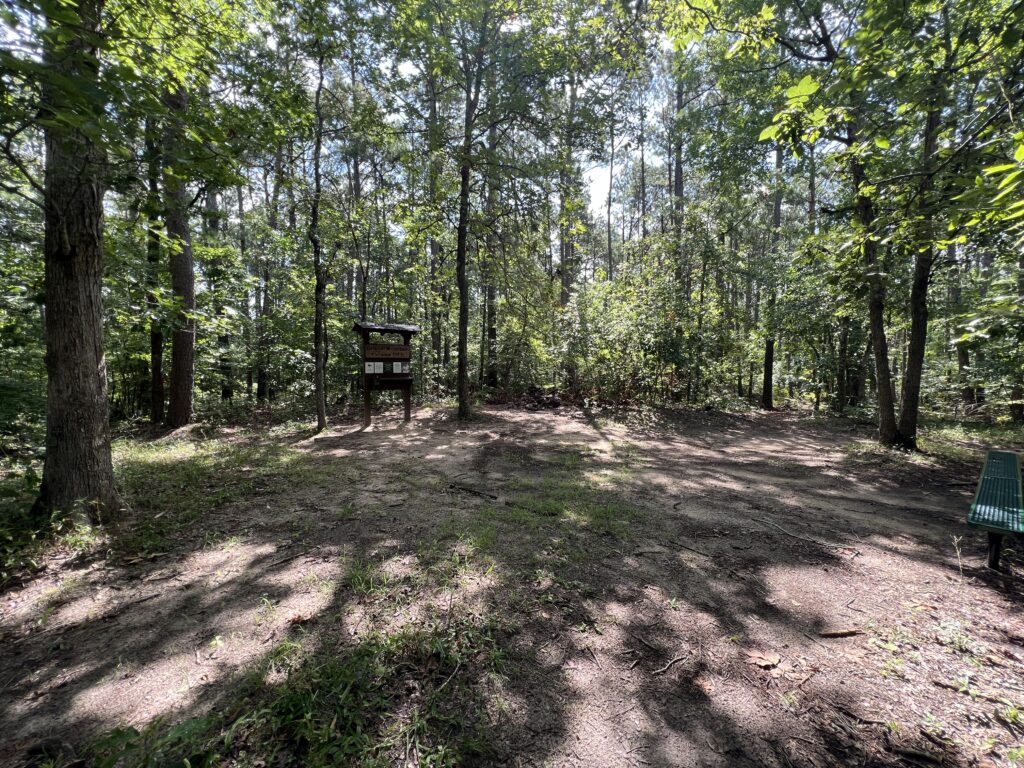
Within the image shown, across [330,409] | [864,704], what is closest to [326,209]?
[330,409]

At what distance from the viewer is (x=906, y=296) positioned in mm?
10039

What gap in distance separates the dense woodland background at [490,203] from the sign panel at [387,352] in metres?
1.12

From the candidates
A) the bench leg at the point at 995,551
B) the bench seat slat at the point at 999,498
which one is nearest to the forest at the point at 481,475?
the bench leg at the point at 995,551

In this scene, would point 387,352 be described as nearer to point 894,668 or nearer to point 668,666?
point 668,666

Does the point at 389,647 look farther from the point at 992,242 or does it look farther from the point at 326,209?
the point at 992,242

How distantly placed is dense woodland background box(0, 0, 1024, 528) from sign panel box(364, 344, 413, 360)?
112cm

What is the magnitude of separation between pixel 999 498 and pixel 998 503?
0.39 ft

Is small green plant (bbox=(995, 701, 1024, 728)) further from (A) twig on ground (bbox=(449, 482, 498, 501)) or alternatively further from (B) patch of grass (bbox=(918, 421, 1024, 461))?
(B) patch of grass (bbox=(918, 421, 1024, 461))

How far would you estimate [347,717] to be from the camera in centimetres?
173

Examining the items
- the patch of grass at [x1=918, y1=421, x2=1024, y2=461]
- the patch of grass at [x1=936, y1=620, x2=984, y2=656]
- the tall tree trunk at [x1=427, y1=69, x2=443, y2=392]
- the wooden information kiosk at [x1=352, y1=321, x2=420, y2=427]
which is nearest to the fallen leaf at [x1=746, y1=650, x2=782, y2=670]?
the patch of grass at [x1=936, y1=620, x2=984, y2=656]

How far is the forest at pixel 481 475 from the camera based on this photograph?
182cm

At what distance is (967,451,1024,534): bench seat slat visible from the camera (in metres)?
3.07

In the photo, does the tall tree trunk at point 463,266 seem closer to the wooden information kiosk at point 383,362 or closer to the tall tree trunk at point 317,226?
the wooden information kiosk at point 383,362

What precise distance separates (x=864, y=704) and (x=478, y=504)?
319cm
